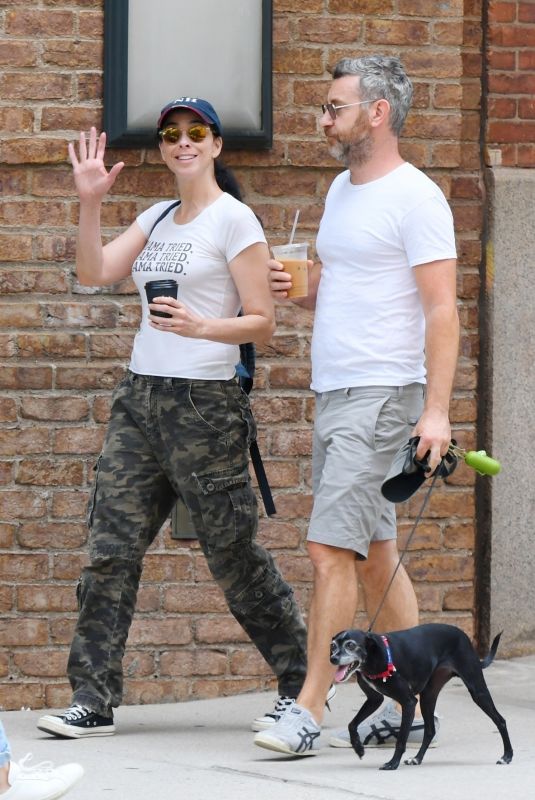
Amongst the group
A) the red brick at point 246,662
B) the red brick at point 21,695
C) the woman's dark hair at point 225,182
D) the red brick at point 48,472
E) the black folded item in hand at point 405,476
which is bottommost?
the red brick at point 21,695

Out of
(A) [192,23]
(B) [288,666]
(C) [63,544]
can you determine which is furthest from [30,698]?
(A) [192,23]

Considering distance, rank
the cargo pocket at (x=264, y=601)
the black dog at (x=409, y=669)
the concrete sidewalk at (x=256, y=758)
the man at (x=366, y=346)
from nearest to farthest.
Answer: the concrete sidewalk at (x=256, y=758) < the black dog at (x=409, y=669) < the man at (x=366, y=346) < the cargo pocket at (x=264, y=601)

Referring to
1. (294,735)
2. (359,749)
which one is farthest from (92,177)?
(359,749)

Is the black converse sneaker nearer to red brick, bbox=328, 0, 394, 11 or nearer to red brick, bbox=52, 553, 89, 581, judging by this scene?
red brick, bbox=52, 553, 89, 581

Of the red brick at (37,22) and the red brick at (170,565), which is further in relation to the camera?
the red brick at (170,565)

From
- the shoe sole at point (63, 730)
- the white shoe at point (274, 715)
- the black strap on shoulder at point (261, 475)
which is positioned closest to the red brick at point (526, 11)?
the black strap on shoulder at point (261, 475)

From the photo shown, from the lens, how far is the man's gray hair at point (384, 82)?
4898 mm

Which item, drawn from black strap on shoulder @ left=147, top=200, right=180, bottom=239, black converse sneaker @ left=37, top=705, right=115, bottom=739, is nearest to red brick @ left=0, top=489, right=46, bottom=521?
black converse sneaker @ left=37, top=705, right=115, bottom=739

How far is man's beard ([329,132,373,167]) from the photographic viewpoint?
4875 mm

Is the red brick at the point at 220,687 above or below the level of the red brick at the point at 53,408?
below

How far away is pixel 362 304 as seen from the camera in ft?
15.6

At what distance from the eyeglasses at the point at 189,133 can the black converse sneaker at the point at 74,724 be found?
1.79m

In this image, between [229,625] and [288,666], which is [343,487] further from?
[229,625]

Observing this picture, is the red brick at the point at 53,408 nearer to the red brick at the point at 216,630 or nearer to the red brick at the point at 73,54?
the red brick at the point at 216,630
